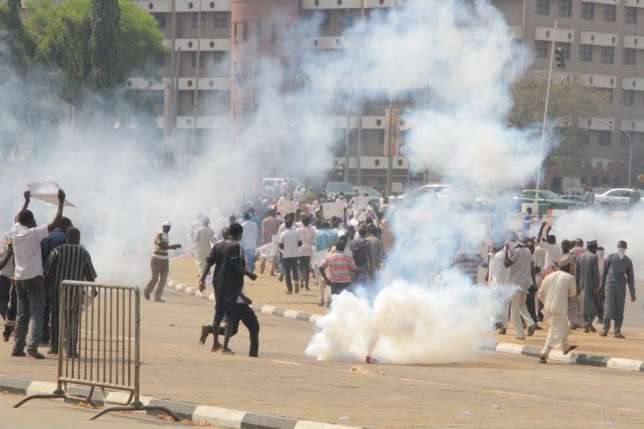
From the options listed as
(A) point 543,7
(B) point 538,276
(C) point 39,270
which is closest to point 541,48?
(A) point 543,7

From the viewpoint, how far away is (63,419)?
41.1ft

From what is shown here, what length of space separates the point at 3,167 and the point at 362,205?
1071 inches

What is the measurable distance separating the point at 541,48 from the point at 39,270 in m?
73.7

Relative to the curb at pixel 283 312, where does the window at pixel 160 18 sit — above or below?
above

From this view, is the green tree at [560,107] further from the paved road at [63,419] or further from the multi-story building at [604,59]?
the paved road at [63,419]

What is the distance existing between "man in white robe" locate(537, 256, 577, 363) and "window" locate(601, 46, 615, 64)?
75599 millimetres

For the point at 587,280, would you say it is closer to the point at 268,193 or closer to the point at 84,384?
the point at 84,384

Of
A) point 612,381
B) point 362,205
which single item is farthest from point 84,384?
point 362,205

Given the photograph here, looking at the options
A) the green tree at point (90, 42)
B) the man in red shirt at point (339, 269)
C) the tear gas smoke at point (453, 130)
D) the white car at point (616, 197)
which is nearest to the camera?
the man in red shirt at point (339, 269)

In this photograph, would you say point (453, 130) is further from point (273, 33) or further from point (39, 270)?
point (273, 33)

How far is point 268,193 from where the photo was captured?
55625mm

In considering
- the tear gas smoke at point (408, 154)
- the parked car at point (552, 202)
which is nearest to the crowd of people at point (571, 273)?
the tear gas smoke at point (408, 154)

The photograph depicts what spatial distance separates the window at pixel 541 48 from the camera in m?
86.6

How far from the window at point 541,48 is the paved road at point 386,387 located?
67.0 metres
